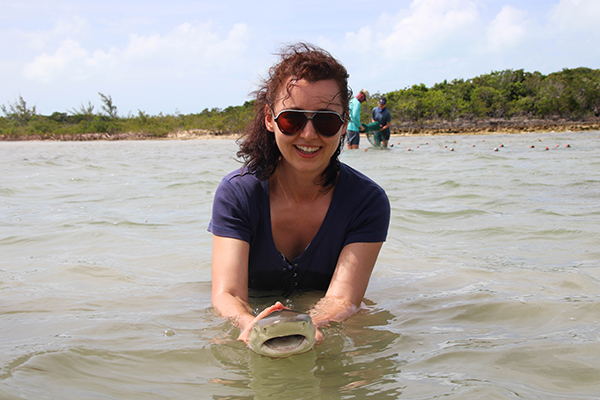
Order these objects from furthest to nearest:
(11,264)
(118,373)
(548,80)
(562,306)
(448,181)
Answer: (548,80) < (448,181) < (11,264) < (562,306) < (118,373)

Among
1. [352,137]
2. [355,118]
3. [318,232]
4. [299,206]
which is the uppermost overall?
[355,118]

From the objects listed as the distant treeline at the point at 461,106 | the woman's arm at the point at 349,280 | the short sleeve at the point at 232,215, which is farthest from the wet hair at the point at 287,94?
the distant treeline at the point at 461,106

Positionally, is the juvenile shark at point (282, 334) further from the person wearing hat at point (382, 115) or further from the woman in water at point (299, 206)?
the person wearing hat at point (382, 115)

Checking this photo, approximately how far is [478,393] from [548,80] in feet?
121

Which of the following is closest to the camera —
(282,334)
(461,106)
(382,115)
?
(282,334)

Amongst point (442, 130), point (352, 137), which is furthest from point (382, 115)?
point (442, 130)

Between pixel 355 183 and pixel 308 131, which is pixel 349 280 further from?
pixel 308 131

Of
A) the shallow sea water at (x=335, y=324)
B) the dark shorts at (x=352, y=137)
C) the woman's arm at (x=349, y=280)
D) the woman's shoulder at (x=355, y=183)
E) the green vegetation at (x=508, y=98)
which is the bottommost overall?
the shallow sea water at (x=335, y=324)

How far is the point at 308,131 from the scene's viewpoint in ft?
6.84

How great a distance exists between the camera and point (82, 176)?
8664mm

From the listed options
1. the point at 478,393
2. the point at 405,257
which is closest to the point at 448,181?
the point at 405,257

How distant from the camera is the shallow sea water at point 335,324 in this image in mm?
1604

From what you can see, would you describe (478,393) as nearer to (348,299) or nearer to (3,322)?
(348,299)

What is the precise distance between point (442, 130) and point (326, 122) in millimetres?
29554
